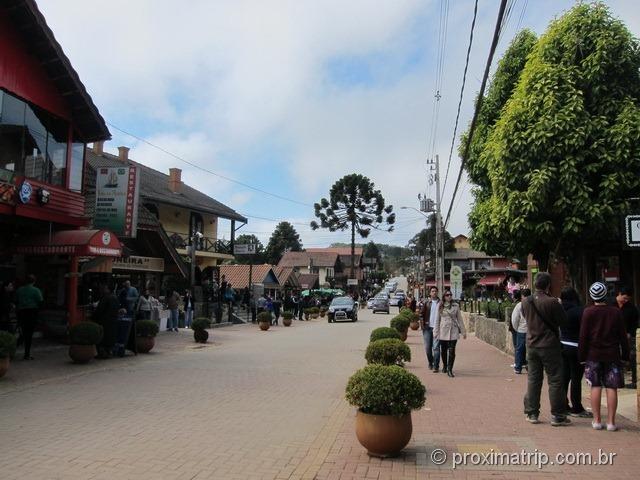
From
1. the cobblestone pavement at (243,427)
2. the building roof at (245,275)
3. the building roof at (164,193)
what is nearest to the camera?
the cobblestone pavement at (243,427)

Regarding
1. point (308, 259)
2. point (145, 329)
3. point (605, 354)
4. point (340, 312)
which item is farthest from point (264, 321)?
point (308, 259)

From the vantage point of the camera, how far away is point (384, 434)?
5.72m

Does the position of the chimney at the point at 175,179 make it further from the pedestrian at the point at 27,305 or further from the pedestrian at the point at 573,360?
the pedestrian at the point at 573,360

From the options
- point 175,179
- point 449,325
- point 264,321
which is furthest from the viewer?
point 175,179

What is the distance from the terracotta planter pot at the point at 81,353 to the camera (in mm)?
12625

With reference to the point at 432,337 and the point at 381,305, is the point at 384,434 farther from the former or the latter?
the point at 381,305

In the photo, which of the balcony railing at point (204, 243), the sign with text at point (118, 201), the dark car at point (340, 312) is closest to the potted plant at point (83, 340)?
the sign with text at point (118, 201)

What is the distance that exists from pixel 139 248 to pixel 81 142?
632 centimetres

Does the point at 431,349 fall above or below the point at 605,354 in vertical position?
below

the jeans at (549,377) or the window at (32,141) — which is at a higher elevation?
the window at (32,141)

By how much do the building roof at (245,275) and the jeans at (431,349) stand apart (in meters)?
35.3

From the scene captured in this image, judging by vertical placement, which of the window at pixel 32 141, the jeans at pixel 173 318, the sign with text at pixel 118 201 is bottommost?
the jeans at pixel 173 318

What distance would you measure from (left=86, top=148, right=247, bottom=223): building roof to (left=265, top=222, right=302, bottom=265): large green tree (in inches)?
2275

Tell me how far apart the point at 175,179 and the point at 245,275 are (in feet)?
42.8
